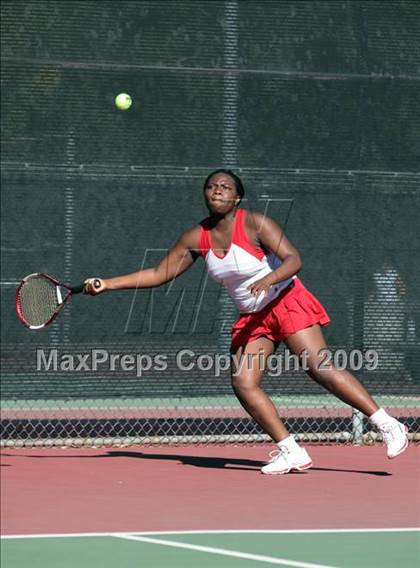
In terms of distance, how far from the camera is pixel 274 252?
8.23 metres

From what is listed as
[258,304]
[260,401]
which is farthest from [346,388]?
[258,304]

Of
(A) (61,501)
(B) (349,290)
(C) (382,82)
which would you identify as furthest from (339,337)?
(A) (61,501)

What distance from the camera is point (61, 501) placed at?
24.6 ft

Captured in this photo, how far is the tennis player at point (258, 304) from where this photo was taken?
830cm

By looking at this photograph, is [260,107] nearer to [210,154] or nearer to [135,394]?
[210,154]

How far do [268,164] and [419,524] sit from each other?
3875mm

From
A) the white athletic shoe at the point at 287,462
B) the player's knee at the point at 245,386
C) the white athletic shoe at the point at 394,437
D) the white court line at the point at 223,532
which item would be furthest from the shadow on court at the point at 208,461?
the white court line at the point at 223,532

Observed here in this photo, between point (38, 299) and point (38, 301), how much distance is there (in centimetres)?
1

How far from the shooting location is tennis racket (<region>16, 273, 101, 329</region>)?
8602 mm

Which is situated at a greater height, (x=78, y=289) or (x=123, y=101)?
(x=123, y=101)

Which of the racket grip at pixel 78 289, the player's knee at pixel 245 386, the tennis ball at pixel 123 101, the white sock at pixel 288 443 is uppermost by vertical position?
the tennis ball at pixel 123 101

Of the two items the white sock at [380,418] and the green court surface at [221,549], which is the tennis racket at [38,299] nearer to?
the white sock at [380,418]

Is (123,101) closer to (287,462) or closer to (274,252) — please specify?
(274,252)

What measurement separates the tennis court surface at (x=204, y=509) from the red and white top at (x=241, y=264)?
39.0 inches
